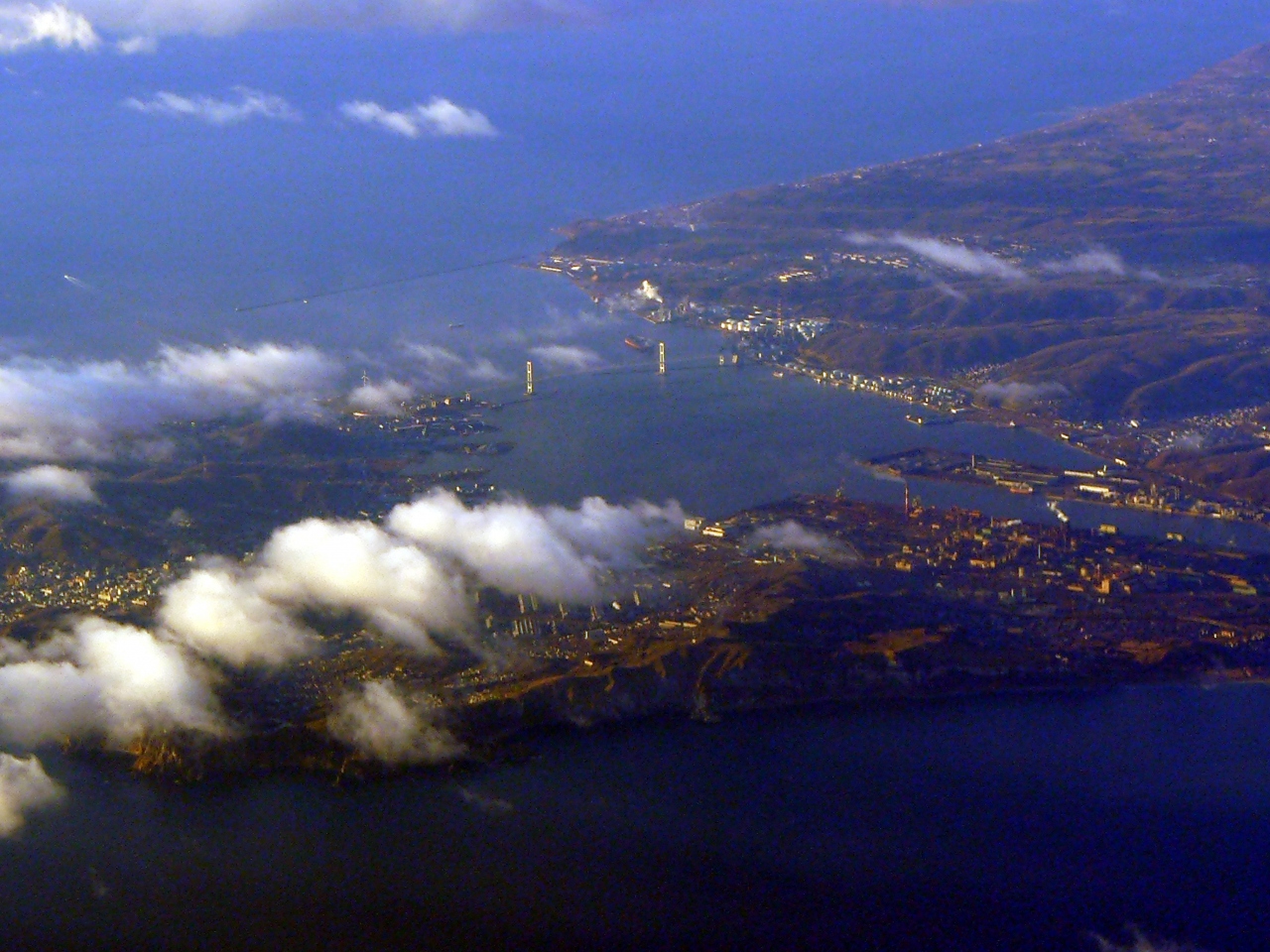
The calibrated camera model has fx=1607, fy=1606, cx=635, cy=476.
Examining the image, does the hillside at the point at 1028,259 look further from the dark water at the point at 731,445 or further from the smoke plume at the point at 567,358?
the smoke plume at the point at 567,358

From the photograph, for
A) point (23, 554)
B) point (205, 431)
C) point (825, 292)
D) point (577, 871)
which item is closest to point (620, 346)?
point (825, 292)

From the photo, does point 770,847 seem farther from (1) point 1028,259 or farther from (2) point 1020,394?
(1) point 1028,259

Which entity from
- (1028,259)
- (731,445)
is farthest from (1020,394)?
(1028,259)

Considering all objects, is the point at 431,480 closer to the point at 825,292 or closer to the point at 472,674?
the point at 472,674

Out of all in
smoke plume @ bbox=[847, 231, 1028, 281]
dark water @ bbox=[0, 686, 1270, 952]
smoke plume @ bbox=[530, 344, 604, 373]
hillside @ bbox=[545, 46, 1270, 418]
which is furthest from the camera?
smoke plume @ bbox=[847, 231, 1028, 281]

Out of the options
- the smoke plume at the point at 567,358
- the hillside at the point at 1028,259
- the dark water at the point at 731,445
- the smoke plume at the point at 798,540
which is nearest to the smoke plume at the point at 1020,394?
the hillside at the point at 1028,259

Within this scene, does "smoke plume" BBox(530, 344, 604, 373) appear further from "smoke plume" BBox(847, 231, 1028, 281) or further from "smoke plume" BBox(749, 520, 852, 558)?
"smoke plume" BBox(847, 231, 1028, 281)

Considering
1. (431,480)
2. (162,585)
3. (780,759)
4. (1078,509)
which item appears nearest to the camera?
(780,759)

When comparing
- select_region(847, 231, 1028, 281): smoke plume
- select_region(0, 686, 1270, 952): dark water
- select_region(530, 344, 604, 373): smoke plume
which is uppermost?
select_region(847, 231, 1028, 281): smoke plume

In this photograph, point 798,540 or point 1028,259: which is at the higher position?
point 1028,259

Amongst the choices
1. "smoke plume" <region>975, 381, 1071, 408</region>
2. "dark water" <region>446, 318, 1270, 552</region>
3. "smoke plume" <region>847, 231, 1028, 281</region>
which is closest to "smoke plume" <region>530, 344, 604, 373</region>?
"dark water" <region>446, 318, 1270, 552</region>

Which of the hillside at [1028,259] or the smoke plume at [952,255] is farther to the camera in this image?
the smoke plume at [952,255]
